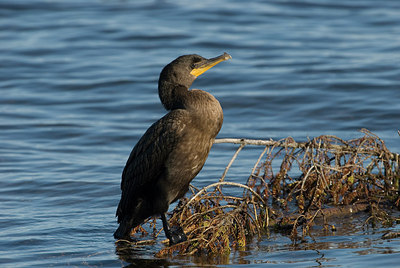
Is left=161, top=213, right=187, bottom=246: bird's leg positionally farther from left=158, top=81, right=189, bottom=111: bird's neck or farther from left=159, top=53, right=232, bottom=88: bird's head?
left=159, top=53, right=232, bottom=88: bird's head

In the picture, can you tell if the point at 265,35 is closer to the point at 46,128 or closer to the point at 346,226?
the point at 46,128

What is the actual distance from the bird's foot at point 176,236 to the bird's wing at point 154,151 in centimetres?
48

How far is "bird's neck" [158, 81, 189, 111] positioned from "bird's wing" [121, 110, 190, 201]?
5.1 inches

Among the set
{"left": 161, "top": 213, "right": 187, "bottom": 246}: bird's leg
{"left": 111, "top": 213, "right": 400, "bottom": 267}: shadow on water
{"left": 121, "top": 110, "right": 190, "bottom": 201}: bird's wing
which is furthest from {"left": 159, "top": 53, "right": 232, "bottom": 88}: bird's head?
{"left": 111, "top": 213, "right": 400, "bottom": 267}: shadow on water

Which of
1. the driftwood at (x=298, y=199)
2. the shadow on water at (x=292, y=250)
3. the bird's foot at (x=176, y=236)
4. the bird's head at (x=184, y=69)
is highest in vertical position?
the bird's head at (x=184, y=69)

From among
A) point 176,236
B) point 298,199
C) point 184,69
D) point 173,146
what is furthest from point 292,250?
point 184,69

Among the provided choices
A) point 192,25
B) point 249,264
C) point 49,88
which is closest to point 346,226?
point 249,264

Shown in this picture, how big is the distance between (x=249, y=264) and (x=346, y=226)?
132 centimetres

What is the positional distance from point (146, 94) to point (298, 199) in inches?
289

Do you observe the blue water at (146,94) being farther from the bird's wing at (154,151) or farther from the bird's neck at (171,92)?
the bird's neck at (171,92)

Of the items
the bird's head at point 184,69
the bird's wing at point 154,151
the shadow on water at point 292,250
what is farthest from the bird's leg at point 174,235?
the bird's head at point 184,69

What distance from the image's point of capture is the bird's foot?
604cm

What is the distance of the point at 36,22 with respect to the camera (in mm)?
19641

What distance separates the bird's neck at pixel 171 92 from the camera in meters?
5.98
